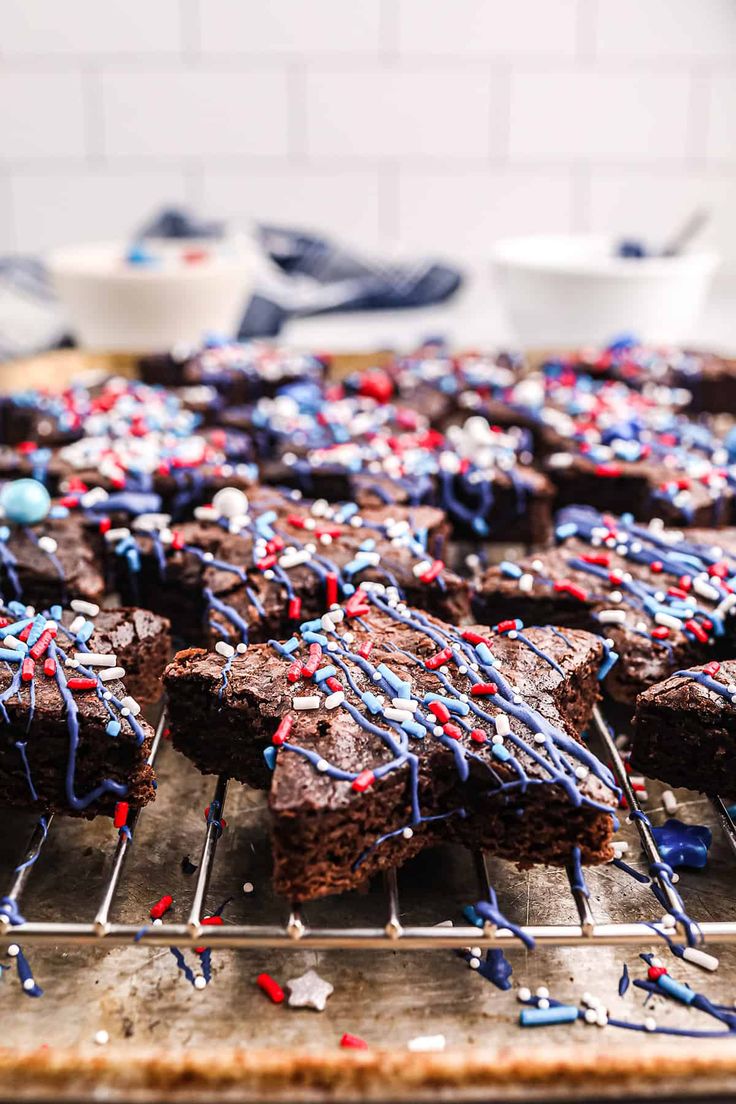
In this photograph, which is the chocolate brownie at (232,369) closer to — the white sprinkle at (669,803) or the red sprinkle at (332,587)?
the red sprinkle at (332,587)

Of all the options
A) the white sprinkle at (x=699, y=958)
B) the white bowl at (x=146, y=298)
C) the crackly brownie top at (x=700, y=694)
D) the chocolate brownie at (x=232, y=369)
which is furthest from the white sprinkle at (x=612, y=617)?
the white bowl at (x=146, y=298)

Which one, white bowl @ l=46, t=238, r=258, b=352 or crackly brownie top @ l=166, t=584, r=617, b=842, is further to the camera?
white bowl @ l=46, t=238, r=258, b=352

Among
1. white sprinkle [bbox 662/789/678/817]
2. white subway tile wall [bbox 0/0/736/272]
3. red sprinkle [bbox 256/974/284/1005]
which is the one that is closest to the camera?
red sprinkle [bbox 256/974/284/1005]

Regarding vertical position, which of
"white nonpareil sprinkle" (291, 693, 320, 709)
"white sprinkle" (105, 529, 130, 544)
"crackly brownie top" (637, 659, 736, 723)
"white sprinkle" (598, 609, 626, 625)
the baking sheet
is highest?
"white nonpareil sprinkle" (291, 693, 320, 709)

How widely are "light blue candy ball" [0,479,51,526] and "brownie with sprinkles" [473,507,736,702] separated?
1.04 meters

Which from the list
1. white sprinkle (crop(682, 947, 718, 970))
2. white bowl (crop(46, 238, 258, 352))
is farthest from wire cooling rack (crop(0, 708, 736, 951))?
white bowl (crop(46, 238, 258, 352))

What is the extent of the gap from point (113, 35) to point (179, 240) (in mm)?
1250

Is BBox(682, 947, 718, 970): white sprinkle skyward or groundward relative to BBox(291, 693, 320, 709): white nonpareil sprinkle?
groundward

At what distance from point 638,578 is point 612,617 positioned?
20cm

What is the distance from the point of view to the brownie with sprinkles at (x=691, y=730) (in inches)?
74.4

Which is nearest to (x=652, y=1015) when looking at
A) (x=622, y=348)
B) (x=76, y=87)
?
(x=622, y=348)

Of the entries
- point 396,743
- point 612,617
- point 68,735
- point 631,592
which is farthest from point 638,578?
point 68,735

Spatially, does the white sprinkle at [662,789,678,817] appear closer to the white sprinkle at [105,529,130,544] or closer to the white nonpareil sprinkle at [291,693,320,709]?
the white nonpareil sprinkle at [291,693,320,709]

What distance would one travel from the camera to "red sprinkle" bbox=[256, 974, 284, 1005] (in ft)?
5.43
